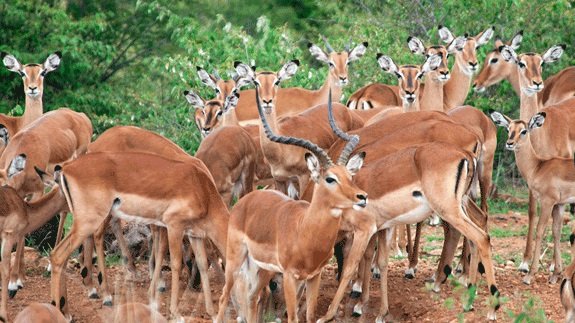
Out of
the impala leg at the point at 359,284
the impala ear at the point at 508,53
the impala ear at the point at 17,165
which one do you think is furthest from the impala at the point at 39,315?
the impala ear at the point at 508,53

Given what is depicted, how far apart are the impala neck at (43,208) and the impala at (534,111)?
3.81 metres

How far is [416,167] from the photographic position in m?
8.60

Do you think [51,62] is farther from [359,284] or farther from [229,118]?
[359,284]

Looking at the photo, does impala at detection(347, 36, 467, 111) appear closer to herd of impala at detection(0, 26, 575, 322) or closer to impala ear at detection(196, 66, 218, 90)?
herd of impala at detection(0, 26, 575, 322)

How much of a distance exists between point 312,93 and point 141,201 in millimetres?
5241

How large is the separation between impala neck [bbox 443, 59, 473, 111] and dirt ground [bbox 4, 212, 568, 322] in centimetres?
274

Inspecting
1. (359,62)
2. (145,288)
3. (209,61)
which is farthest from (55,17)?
(145,288)

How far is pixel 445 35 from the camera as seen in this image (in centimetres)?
1391

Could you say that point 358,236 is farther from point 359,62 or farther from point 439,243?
point 359,62

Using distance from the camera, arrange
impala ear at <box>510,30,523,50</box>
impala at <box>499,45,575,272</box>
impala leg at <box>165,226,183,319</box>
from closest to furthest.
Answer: impala leg at <box>165,226,183,319</box>, impala at <box>499,45,575,272</box>, impala ear at <box>510,30,523,50</box>

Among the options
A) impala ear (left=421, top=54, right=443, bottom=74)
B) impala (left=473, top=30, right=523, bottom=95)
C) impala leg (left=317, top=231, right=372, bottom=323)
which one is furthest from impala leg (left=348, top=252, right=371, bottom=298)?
impala (left=473, top=30, right=523, bottom=95)

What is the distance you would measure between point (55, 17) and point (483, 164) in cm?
754

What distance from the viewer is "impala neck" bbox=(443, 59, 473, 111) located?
13.4m

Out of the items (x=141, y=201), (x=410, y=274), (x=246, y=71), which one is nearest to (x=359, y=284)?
(x=410, y=274)
